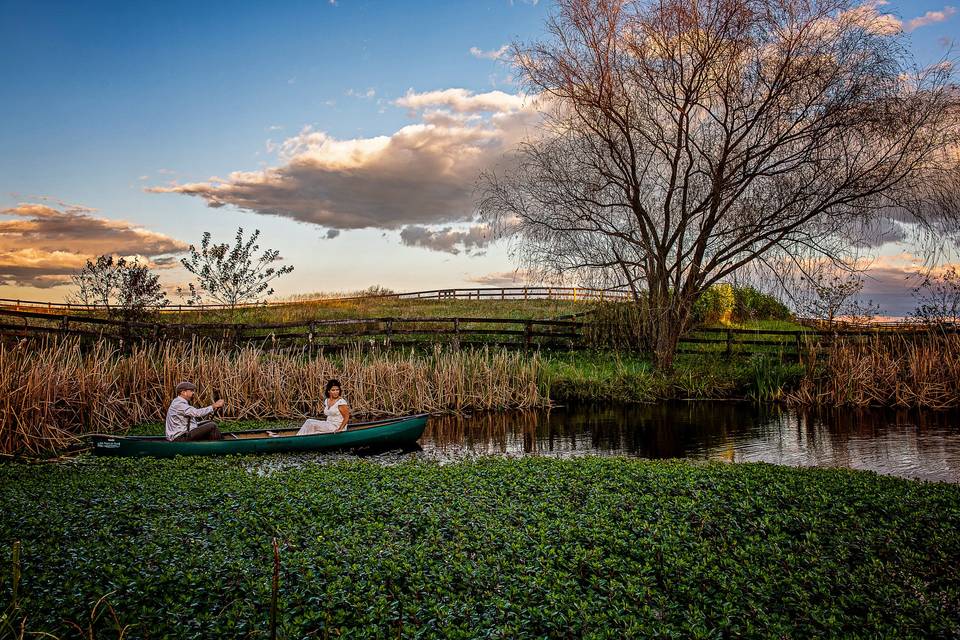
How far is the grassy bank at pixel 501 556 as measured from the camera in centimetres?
377

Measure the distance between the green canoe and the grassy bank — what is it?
8.47ft

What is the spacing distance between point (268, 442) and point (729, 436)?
9.01 meters

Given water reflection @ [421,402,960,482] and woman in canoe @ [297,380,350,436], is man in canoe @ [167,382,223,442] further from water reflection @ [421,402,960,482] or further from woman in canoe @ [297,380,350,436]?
water reflection @ [421,402,960,482]

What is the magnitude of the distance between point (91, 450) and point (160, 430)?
7.23 feet

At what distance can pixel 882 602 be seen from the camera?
4.15m

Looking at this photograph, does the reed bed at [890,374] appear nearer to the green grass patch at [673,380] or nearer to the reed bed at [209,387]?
the green grass patch at [673,380]

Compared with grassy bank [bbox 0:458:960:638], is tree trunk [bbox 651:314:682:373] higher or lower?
higher

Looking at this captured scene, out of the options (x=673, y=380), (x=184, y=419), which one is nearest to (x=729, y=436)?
(x=673, y=380)

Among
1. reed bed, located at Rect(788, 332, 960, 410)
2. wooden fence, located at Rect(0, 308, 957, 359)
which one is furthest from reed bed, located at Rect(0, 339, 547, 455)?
reed bed, located at Rect(788, 332, 960, 410)

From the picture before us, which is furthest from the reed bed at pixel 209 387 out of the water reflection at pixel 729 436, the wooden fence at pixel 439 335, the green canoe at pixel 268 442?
the wooden fence at pixel 439 335

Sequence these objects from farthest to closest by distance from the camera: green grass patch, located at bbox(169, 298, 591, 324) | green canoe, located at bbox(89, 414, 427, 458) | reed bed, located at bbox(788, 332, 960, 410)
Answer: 1. green grass patch, located at bbox(169, 298, 591, 324)
2. reed bed, located at bbox(788, 332, 960, 410)
3. green canoe, located at bbox(89, 414, 427, 458)

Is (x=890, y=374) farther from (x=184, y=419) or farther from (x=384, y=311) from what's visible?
(x=384, y=311)

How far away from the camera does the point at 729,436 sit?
503 inches

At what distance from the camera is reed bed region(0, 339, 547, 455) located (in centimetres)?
986
